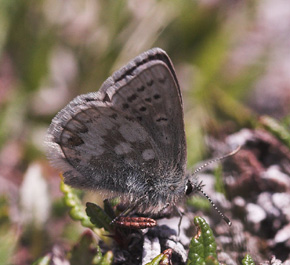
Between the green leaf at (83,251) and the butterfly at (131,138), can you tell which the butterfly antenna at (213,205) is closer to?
the butterfly at (131,138)

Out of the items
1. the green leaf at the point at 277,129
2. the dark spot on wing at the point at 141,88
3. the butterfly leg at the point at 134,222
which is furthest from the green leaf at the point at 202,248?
the green leaf at the point at 277,129

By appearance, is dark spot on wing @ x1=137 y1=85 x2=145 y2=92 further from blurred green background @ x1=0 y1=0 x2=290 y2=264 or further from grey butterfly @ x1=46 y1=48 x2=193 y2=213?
blurred green background @ x1=0 y1=0 x2=290 y2=264

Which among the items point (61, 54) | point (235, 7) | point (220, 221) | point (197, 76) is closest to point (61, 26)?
point (61, 54)

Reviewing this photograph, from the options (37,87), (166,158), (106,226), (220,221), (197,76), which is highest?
(37,87)

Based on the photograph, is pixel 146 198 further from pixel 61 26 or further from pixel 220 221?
pixel 61 26

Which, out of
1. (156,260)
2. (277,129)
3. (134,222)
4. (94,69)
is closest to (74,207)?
(134,222)

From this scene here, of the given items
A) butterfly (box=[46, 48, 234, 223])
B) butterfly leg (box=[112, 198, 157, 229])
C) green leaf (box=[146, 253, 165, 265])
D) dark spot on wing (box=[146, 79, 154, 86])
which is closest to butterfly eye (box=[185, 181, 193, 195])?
butterfly (box=[46, 48, 234, 223])

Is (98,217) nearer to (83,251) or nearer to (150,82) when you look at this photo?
(83,251)
